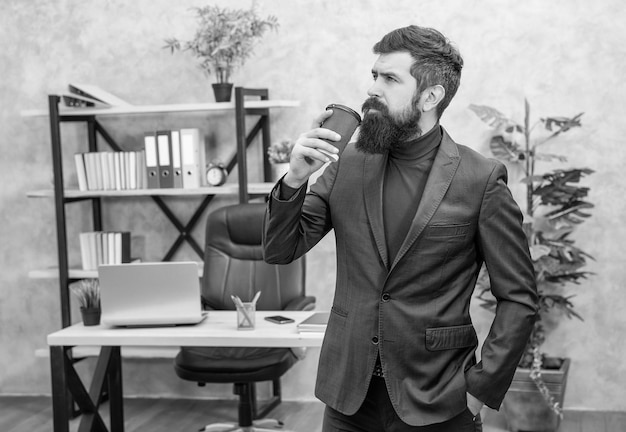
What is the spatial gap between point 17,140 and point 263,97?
4.67 ft

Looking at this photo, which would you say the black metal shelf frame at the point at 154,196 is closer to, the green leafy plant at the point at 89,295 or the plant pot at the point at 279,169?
the plant pot at the point at 279,169

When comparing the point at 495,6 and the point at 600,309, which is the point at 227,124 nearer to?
the point at 495,6

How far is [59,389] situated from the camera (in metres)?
3.23

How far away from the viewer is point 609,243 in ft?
13.6

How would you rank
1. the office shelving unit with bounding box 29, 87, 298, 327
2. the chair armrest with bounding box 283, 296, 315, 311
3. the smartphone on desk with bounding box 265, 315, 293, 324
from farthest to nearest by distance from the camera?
the office shelving unit with bounding box 29, 87, 298, 327 < the chair armrest with bounding box 283, 296, 315, 311 < the smartphone on desk with bounding box 265, 315, 293, 324

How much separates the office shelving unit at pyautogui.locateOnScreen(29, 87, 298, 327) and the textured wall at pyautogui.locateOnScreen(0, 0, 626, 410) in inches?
3.1

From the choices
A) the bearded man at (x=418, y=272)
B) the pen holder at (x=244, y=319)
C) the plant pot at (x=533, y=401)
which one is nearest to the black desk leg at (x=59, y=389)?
the pen holder at (x=244, y=319)

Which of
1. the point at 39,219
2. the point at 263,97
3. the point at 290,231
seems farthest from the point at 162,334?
the point at 39,219

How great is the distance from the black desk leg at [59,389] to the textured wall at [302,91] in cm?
147

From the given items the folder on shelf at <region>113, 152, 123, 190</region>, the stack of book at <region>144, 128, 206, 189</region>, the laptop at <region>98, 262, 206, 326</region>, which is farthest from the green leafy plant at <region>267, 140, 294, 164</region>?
the laptop at <region>98, 262, 206, 326</region>

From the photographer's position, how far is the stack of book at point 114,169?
4316mm

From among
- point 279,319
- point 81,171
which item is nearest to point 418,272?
point 279,319

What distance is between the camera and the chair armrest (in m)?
3.62

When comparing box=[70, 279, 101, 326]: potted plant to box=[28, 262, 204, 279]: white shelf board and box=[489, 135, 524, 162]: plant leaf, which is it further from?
box=[489, 135, 524, 162]: plant leaf
